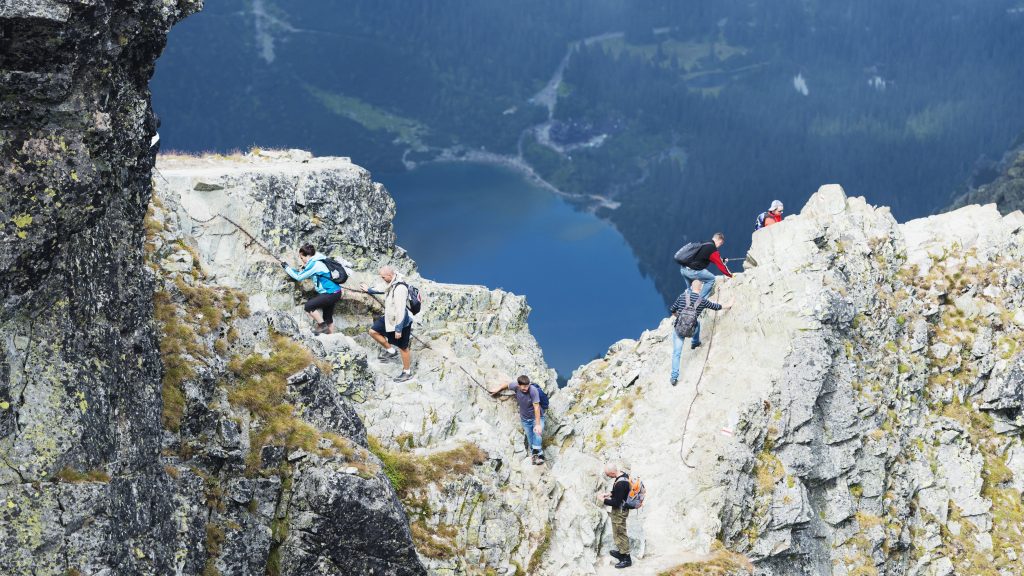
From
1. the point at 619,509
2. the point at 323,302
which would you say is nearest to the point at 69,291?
the point at 323,302

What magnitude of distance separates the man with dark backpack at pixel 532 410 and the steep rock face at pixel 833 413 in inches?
45.7

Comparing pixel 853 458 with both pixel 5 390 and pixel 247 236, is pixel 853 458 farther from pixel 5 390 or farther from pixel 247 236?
pixel 5 390

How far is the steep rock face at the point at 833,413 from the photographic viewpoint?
29438 millimetres

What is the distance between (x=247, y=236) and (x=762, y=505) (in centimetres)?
1911

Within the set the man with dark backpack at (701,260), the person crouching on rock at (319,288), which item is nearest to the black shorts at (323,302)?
the person crouching on rock at (319,288)

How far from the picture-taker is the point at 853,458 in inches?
1278

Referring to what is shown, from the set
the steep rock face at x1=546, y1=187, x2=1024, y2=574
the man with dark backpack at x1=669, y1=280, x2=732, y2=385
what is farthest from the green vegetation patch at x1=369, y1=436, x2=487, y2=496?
the man with dark backpack at x1=669, y1=280, x2=732, y2=385

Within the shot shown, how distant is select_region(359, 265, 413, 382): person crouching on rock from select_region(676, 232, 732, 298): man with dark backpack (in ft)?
29.7

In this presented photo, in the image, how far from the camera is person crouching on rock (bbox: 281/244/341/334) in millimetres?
28891

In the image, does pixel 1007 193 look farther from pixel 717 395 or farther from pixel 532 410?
pixel 532 410

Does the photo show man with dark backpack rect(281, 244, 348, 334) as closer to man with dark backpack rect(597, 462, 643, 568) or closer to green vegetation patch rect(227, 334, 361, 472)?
green vegetation patch rect(227, 334, 361, 472)

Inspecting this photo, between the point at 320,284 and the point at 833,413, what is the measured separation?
57.7 feet

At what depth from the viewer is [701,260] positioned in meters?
31.5

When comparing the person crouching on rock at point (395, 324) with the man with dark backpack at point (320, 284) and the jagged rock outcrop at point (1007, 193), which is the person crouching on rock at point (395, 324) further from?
the jagged rock outcrop at point (1007, 193)
